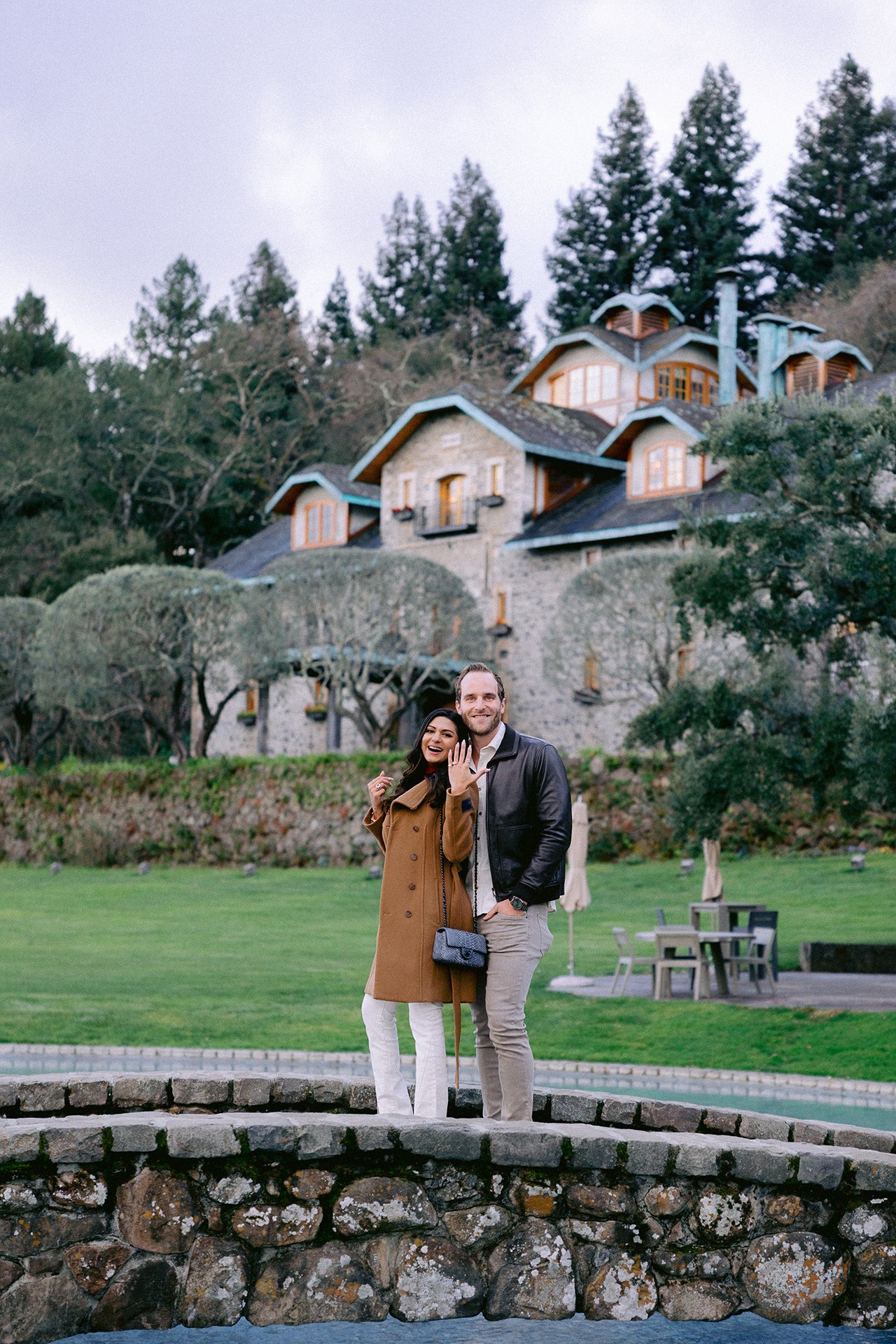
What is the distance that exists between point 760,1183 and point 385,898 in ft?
5.89

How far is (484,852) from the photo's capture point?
243 inches

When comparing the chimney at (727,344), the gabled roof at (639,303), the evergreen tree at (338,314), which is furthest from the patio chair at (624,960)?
the evergreen tree at (338,314)

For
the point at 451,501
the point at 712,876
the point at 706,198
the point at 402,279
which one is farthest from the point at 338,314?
the point at 712,876

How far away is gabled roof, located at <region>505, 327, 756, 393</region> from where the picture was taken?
41.9m

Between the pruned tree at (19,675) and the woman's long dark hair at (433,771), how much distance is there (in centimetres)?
3178

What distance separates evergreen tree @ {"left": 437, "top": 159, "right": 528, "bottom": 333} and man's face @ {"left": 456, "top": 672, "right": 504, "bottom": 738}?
5536 centimetres

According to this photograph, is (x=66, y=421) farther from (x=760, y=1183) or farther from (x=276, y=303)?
(x=760, y=1183)

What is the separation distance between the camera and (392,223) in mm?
67688

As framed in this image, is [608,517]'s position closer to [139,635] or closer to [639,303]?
[639,303]

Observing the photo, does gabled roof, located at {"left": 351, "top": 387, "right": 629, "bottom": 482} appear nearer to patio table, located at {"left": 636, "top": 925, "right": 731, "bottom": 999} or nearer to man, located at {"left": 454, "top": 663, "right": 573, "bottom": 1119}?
patio table, located at {"left": 636, "top": 925, "right": 731, "bottom": 999}

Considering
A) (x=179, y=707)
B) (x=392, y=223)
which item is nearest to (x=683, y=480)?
(x=179, y=707)

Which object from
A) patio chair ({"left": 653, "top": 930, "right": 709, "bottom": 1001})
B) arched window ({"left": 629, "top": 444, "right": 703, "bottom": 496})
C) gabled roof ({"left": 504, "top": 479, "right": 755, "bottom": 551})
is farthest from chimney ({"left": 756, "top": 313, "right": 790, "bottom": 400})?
patio chair ({"left": 653, "top": 930, "right": 709, "bottom": 1001})

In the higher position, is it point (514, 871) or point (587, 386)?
point (587, 386)

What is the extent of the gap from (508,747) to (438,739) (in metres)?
0.28
